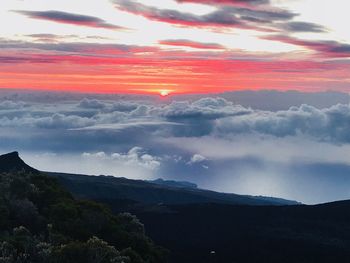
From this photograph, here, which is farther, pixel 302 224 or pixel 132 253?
pixel 302 224

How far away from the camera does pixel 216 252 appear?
356 feet

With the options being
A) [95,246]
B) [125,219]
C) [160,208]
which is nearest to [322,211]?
[160,208]

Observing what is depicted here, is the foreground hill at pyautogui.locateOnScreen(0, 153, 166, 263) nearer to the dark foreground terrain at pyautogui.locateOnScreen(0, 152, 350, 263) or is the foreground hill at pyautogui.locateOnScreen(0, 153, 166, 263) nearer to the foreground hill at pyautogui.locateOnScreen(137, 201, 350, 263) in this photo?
the dark foreground terrain at pyautogui.locateOnScreen(0, 152, 350, 263)

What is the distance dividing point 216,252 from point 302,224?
1779 inches

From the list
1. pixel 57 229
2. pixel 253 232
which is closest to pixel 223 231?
pixel 253 232

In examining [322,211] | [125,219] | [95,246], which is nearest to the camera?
[95,246]

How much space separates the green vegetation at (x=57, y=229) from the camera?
185 ft

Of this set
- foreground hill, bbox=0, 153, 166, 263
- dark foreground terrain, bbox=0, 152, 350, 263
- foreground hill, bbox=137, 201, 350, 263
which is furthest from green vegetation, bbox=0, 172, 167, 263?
foreground hill, bbox=137, 201, 350, 263

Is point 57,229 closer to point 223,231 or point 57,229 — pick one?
point 57,229

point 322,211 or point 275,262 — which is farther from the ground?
point 322,211

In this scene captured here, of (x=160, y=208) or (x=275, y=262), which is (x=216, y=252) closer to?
(x=275, y=262)

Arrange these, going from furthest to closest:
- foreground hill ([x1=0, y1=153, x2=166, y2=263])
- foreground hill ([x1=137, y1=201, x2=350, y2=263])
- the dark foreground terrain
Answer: foreground hill ([x1=137, y1=201, x2=350, y2=263]) < the dark foreground terrain < foreground hill ([x1=0, y1=153, x2=166, y2=263])

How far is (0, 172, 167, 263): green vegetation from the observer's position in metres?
56.5

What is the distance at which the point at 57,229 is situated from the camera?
73625mm
